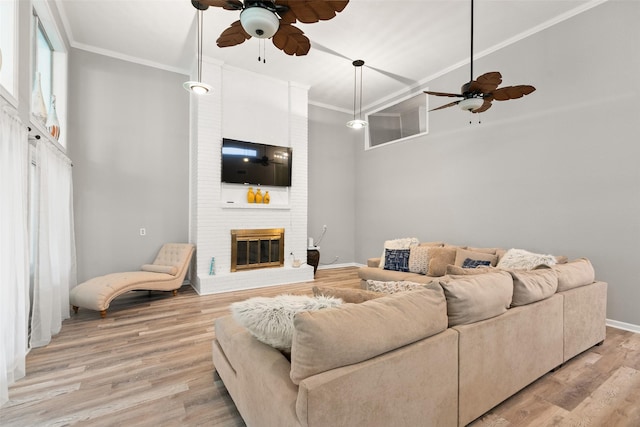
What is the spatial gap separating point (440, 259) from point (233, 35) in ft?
11.7

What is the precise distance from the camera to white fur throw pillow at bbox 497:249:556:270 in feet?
9.85

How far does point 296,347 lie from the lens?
1.16m

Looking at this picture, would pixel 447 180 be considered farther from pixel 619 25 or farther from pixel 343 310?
pixel 343 310

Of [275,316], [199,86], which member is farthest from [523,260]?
[199,86]

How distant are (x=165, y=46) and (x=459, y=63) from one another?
4.64 m

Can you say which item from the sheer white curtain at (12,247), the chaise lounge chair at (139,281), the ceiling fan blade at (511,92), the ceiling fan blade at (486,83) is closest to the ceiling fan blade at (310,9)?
the ceiling fan blade at (486,83)

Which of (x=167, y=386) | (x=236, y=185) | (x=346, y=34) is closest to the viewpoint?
(x=167, y=386)

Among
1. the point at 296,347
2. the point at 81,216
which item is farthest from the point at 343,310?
the point at 81,216

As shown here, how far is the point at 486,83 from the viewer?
278 centimetres

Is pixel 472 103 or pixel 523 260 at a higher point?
pixel 472 103

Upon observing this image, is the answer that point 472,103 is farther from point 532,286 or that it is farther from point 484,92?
point 532,286

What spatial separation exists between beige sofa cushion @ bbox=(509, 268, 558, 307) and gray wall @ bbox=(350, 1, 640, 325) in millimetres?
1793

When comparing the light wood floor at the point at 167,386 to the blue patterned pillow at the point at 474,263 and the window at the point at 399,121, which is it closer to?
the blue patterned pillow at the point at 474,263

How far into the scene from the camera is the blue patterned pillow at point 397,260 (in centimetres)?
434
